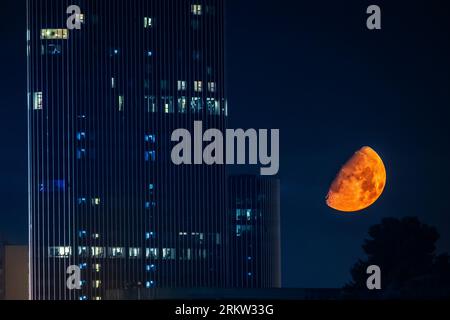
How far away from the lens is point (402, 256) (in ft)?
576

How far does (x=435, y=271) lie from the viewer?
16888 cm

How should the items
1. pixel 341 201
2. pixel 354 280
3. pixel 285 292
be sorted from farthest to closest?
pixel 341 201 → pixel 354 280 → pixel 285 292

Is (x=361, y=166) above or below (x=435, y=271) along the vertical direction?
above

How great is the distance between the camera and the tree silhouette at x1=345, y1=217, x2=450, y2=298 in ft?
550

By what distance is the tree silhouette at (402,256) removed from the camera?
16762 centimetres
